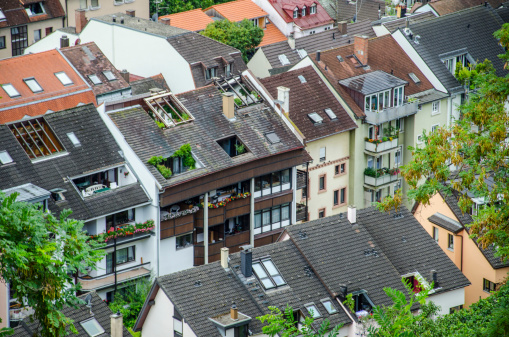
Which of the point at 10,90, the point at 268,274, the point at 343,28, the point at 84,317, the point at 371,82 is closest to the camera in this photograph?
the point at 84,317

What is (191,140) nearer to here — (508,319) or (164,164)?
(164,164)

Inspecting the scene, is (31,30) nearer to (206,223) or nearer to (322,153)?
(322,153)

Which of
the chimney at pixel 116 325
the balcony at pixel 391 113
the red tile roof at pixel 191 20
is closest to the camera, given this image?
the chimney at pixel 116 325

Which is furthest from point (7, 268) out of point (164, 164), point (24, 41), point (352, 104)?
point (24, 41)

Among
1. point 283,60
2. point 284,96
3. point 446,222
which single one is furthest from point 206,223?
point 283,60

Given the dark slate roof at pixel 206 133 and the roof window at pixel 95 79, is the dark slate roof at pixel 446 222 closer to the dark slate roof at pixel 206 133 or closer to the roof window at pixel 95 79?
the dark slate roof at pixel 206 133

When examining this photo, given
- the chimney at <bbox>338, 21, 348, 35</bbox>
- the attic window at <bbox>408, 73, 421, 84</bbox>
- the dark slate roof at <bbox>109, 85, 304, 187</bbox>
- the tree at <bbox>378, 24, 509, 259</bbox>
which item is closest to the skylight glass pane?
the dark slate roof at <bbox>109, 85, 304, 187</bbox>

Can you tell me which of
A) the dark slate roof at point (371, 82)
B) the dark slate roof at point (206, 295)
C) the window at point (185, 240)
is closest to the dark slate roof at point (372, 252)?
the dark slate roof at point (206, 295)
